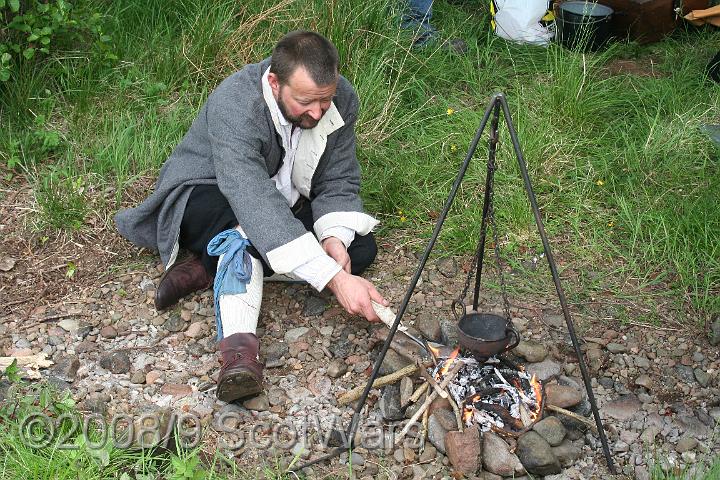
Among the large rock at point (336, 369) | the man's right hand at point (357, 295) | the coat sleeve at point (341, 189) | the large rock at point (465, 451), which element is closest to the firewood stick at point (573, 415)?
the large rock at point (465, 451)

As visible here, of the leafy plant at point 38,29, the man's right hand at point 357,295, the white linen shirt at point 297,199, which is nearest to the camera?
the man's right hand at point 357,295

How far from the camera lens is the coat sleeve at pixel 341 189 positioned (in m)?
4.24

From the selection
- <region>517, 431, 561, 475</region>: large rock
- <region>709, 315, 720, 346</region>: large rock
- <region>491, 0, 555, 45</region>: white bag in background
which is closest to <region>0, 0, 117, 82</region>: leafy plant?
<region>491, 0, 555, 45</region>: white bag in background

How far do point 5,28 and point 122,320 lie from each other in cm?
210

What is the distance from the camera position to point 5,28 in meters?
5.21

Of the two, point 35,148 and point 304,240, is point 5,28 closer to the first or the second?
point 35,148

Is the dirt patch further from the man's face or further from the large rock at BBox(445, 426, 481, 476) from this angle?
the large rock at BBox(445, 426, 481, 476)

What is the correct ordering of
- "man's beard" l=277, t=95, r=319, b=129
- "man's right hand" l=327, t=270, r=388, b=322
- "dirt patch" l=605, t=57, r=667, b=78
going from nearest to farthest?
"man's right hand" l=327, t=270, r=388, b=322 < "man's beard" l=277, t=95, r=319, b=129 < "dirt patch" l=605, t=57, r=667, b=78

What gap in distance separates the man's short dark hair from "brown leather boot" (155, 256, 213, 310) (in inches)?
42.9

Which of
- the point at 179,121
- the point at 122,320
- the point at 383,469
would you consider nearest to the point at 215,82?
the point at 179,121

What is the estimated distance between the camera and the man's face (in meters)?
3.72

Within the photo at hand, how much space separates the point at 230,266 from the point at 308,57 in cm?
97

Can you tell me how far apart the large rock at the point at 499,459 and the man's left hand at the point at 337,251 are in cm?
109

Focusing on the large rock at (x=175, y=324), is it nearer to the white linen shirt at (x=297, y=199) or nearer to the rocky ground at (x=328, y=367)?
the rocky ground at (x=328, y=367)
